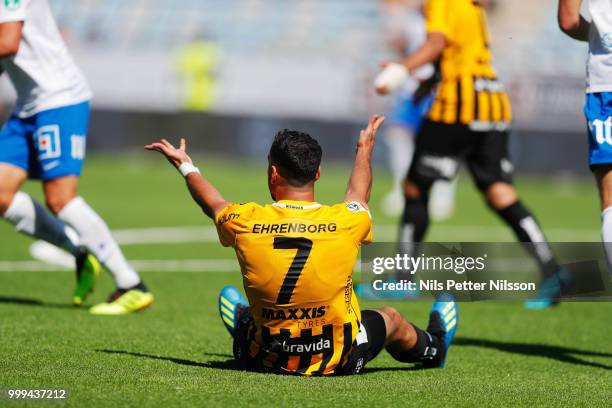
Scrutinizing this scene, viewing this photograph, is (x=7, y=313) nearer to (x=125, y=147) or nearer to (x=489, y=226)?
(x=489, y=226)

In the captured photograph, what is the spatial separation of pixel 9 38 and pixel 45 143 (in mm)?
727

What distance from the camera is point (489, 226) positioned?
1357 centimetres

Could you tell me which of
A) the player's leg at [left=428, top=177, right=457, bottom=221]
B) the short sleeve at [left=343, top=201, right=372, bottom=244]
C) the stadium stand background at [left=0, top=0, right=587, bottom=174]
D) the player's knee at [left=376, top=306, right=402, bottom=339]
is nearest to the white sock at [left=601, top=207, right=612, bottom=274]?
the player's knee at [left=376, top=306, right=402, bottom=339]

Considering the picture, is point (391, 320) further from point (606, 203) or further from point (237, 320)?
point (606, 203)

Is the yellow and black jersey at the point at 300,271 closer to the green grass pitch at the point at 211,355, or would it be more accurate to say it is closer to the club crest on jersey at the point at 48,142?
the green grass pitch at the point at 211,355

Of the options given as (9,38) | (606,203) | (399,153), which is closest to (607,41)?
(606,203)

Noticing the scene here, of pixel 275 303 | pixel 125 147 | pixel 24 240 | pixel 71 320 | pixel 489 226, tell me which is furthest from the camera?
pixel 125 147

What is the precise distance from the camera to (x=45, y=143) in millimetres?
6969

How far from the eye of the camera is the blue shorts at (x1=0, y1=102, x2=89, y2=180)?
6.97m

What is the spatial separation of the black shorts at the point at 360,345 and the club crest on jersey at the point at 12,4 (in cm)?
259

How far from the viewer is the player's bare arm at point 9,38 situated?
21.5 feet

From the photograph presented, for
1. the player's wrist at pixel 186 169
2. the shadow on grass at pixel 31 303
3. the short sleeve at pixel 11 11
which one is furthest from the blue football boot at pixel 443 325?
the short sleeve at pixel 11 11

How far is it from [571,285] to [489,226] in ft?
20.2

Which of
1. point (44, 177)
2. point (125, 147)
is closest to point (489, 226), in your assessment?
point (44, 177)
